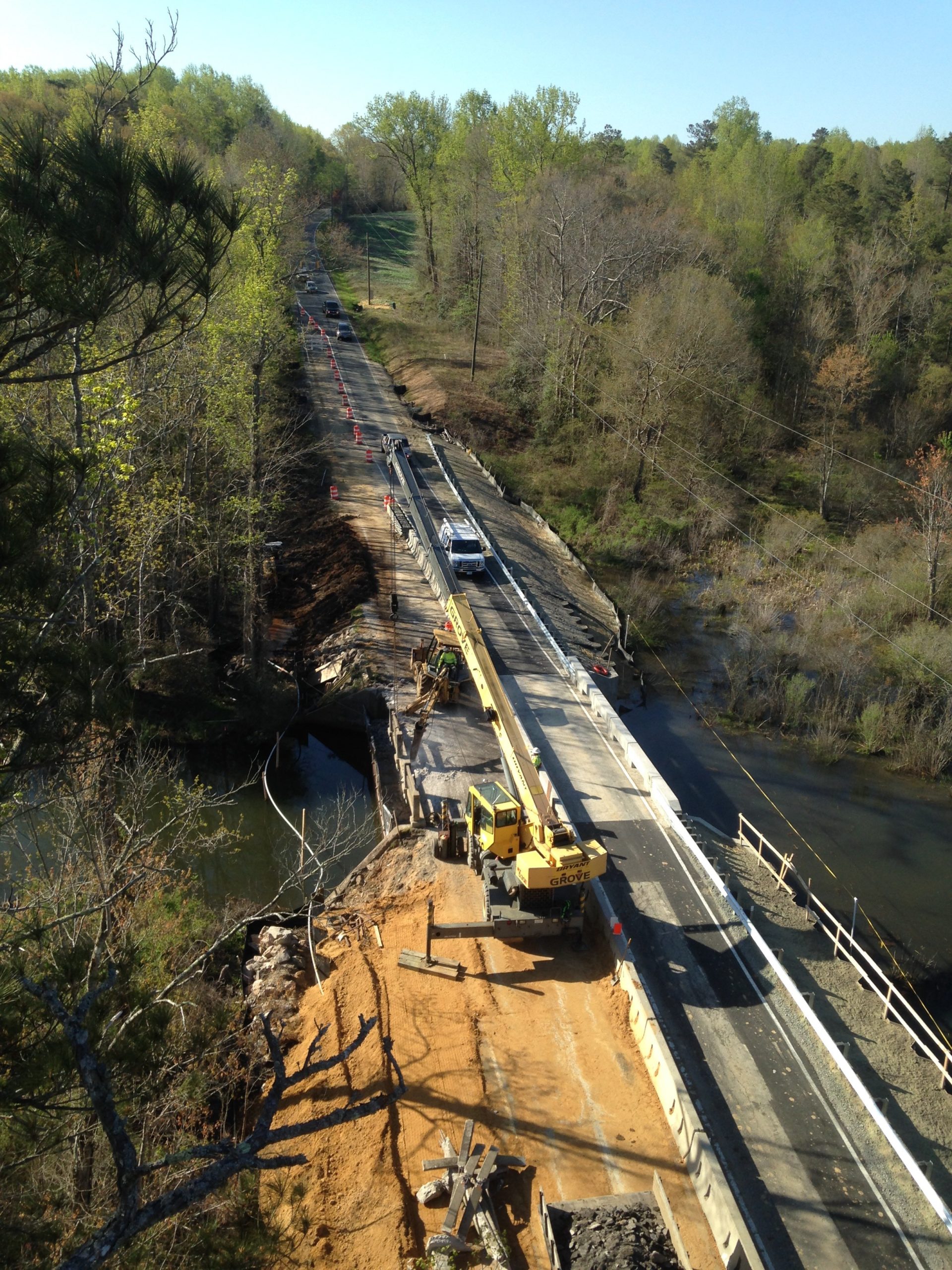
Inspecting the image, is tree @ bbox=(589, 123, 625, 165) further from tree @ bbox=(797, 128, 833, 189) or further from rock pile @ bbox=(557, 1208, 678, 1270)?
rock pile @ bbox=(557, 1208, 678, 1270)

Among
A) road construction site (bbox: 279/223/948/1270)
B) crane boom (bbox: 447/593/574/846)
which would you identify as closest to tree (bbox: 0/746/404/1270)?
road construction site (bbox: 279/223/948/1270)

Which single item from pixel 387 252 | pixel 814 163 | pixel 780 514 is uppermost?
pixel 814 163

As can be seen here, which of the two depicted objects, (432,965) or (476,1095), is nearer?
(476,1095)

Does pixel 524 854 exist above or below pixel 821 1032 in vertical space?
above

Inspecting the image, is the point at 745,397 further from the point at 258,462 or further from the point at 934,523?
the point at 258,462

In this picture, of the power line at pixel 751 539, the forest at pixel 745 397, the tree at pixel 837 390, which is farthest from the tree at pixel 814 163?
the power line at pixel 751 539

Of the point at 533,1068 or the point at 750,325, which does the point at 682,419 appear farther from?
the point at 533,1068

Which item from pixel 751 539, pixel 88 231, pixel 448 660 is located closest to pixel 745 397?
pixel 751 539

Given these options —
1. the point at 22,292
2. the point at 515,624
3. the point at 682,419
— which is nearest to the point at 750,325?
the point at 682,419
